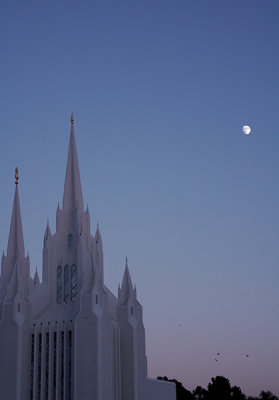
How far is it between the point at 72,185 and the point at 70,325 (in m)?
12.6


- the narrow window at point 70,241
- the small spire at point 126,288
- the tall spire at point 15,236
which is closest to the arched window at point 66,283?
the narrow window at point 70,241

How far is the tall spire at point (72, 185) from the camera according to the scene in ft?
171

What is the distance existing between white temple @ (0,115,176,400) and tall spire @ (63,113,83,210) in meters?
0.09

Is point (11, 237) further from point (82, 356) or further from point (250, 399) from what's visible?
point (250, 399)

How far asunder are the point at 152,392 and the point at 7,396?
12798mm

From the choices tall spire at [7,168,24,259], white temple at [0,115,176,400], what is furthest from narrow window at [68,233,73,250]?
tall spire at [7,168,24,259]

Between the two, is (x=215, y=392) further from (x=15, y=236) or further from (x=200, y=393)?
(x=15, y=236)

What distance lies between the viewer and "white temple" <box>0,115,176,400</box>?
4378 centimetres

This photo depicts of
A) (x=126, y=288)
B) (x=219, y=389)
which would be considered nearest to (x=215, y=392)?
(x=219, y=389)

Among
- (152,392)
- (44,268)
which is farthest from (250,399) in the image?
(44,268)

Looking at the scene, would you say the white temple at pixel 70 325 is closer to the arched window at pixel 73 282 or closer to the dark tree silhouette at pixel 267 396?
the arched window at pixel 73 282

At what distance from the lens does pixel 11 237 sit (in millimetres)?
53344

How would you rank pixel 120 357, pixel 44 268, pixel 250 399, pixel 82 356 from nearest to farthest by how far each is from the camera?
pixel 82 356 → pixel 120 357 → pixel 44 268 → pixel 250 399

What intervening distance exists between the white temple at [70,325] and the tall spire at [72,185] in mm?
88
